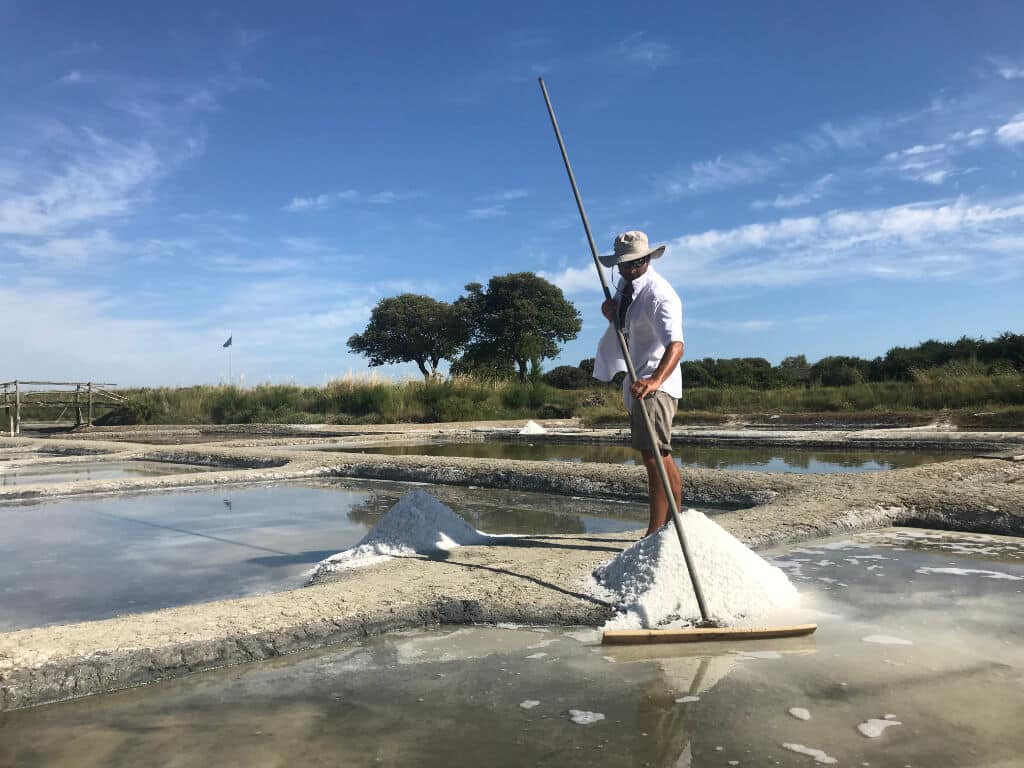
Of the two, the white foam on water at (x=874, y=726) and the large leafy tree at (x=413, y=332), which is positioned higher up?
the large leafy tree at (x=413, y=332)

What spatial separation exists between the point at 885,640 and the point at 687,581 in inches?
24.4

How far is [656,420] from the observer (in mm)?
3207

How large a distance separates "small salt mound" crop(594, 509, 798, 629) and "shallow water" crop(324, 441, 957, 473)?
4.89m

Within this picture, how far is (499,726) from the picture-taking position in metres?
1.73

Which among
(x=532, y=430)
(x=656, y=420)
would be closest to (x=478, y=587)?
(x=656, y=420)

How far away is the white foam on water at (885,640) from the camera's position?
2.21 metres

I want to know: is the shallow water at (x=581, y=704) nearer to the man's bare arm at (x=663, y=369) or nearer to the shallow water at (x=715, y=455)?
the man's bare arm at (x=663, y=369)

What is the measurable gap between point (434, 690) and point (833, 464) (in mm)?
7105

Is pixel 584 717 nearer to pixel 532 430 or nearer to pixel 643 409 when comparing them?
pixel 643 409

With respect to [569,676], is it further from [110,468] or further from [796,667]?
[110,468]

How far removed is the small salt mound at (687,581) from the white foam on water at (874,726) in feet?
2.50

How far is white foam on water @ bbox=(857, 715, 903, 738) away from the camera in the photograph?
5.37ft

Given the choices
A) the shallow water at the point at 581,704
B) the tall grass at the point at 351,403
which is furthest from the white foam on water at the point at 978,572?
the tall grass at the point at 351,403

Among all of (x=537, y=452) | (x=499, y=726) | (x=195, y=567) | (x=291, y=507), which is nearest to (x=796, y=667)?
(x=499, y=726)
